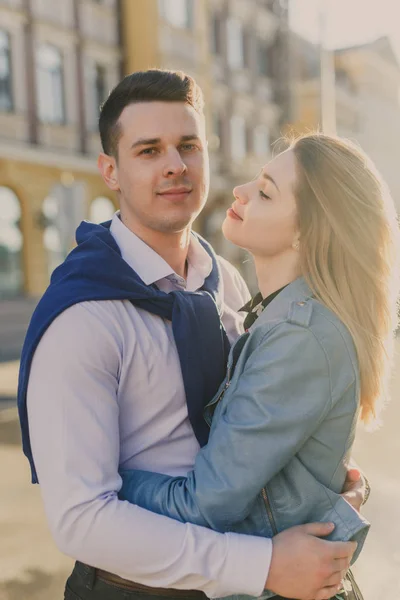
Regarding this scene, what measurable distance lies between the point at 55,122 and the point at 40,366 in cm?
1867

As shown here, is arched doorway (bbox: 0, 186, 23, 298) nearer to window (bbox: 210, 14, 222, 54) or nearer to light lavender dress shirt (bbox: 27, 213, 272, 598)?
window (bbox: 210, 14, 222, 54)

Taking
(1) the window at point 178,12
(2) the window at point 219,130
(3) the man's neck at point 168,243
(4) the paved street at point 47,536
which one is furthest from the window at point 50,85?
(3) the man's neck at point 168,243

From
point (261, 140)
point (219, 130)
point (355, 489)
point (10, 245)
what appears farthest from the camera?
point (261, 140)

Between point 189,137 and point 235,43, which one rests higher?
point 235,43

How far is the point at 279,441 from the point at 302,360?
19 cm

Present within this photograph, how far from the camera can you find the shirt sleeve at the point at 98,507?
1585 mm

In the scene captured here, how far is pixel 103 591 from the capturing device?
185 cm

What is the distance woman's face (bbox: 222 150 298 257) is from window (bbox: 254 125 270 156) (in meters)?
26.2

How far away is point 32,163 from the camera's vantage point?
18.4m

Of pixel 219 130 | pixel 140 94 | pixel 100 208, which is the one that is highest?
pixel 219 130

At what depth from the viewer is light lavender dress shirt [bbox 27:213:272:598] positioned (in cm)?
159

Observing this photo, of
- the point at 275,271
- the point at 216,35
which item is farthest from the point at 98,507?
the point at 216,35

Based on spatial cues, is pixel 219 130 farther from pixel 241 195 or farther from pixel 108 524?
pixel 108 524

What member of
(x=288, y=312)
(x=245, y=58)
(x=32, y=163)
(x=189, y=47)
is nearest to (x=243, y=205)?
(x=288, y=312)
